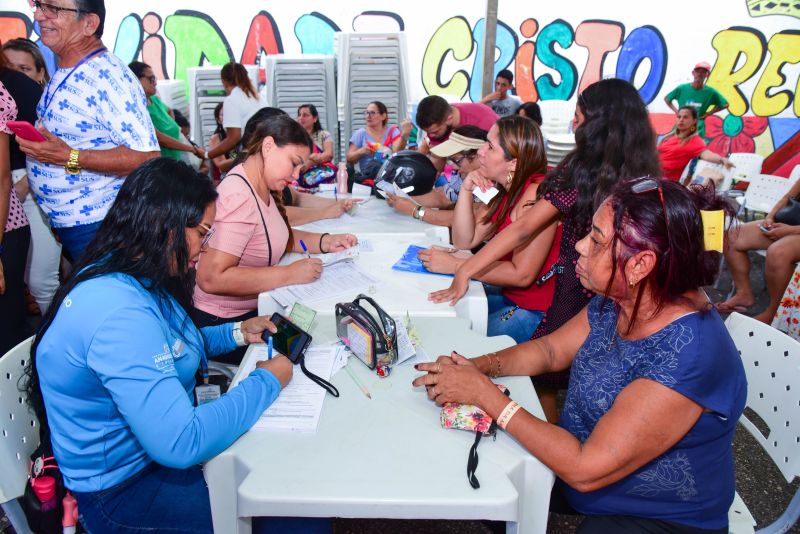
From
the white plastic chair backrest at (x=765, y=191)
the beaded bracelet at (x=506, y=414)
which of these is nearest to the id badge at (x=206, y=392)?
the beaded bracelet at (x=506, y=414)

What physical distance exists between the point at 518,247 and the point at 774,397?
1.02 metres

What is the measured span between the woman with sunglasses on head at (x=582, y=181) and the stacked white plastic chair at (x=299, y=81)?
17.1 feet

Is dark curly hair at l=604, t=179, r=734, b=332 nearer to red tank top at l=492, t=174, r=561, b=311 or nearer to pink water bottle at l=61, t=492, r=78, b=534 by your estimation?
red tank top at l=492, t=174, r=561, b=311

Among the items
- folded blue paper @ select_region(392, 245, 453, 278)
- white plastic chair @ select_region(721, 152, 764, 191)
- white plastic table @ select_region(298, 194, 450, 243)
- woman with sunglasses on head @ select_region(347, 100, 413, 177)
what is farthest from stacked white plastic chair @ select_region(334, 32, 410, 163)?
folded blue paper @ select_region(392, 245, 453, 278)

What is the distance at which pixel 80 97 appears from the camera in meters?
2.14

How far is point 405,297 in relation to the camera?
6.86ft

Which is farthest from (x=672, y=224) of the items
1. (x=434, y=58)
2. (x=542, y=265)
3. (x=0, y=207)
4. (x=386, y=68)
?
(x=434, y=58)

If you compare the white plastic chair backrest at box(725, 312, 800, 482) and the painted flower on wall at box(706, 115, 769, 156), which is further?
the painted flower on wall at box(706, 115, 769, 156)

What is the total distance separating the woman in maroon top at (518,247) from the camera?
2.32 m

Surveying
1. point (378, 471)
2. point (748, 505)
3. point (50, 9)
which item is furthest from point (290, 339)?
point (748, 505)

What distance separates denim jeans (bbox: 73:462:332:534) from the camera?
133 cm

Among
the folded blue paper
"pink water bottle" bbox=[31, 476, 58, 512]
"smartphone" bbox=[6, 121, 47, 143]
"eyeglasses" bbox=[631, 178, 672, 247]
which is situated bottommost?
"pink water bottle" bbox=[31, 476, 58, 512]

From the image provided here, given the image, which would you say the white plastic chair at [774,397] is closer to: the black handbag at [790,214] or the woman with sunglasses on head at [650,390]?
the woman with sunglasses on head at [650,390]

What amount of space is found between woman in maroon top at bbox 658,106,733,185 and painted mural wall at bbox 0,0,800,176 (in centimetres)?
253
